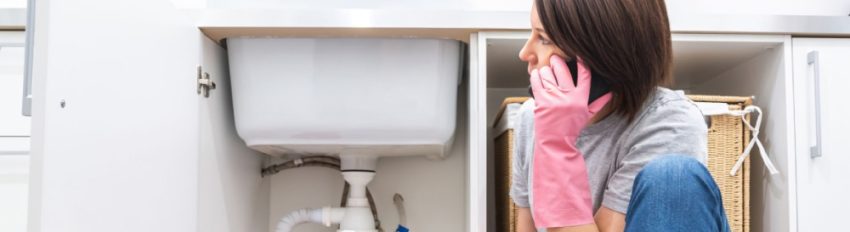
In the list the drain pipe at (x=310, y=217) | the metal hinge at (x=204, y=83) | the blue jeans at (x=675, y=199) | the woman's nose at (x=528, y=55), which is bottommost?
the drain pipe at (x=310, y=217)

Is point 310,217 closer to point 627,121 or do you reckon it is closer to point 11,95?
point 11,95

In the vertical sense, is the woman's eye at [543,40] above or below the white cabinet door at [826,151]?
above

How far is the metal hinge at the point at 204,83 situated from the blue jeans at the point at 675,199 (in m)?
0.63

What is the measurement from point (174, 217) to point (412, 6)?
0.68 metres

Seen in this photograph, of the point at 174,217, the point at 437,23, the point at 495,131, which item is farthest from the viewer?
the point at 495,131

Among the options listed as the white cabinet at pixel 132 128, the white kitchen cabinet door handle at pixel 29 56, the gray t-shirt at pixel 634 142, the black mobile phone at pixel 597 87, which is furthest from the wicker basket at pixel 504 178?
the white kitchen cabinet door handle at pixel 29 56

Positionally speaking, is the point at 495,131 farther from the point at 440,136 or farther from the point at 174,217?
the point at 174,217

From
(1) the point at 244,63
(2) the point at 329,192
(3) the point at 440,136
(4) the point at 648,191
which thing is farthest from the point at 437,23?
(2) the point at 329,192

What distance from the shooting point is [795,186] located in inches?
47.8

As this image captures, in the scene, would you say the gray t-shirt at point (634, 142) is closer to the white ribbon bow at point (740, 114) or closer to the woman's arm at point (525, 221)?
the woman's arm at point (525, 221)

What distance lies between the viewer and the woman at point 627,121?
895 mm

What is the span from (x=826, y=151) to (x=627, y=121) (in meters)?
0.39

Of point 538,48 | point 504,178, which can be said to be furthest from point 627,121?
point 504,178

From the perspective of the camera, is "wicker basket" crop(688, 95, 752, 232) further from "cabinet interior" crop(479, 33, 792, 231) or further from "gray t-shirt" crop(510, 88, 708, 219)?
"gray t-shirt" crop(510, 88, 708, 219)
